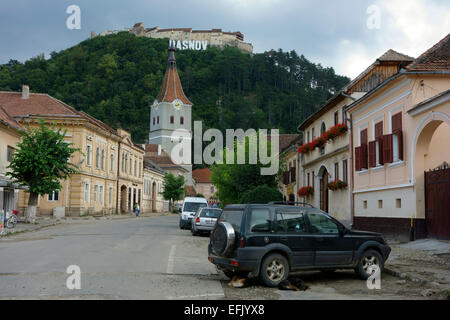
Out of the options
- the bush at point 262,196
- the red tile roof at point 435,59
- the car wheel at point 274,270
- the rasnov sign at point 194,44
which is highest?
the rasnov sign at point 194,44

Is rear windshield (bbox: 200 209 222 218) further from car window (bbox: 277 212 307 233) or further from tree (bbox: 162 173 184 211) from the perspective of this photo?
tree (bbox: 162 173 184 211)

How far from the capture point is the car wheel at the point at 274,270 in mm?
9383

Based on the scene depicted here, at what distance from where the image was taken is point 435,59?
Result: 18141 mm

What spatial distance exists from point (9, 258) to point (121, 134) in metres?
45.5

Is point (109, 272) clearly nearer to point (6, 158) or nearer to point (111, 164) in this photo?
point (6, 158)

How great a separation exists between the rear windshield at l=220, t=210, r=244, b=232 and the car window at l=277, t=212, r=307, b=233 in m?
0.85

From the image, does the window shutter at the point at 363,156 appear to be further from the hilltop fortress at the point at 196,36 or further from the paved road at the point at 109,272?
the hilltop fortress at the point at 196,36

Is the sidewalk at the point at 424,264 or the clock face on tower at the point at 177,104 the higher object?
the clock face on tower at the point at 177,104

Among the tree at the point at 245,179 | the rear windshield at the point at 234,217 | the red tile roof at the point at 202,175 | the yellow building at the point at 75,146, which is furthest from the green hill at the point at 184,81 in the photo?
the rear windshield at the point at 234,217

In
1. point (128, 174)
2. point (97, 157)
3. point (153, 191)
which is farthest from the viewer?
point (153, 191)

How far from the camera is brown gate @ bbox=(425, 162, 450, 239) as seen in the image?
15883 millimetres

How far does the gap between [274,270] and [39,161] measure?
2282cm

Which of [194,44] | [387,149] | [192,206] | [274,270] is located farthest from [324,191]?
[194,44]
